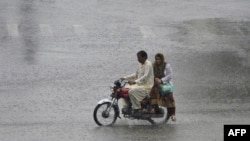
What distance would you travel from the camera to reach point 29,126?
1786cm

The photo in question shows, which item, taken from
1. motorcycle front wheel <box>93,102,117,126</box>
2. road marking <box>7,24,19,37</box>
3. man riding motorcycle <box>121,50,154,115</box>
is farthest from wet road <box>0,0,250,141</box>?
man riding motorcycle <box>121,50,154,115</box>

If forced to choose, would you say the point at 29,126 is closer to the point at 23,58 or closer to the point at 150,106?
the point at 150,106

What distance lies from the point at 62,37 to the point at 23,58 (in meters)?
2.42

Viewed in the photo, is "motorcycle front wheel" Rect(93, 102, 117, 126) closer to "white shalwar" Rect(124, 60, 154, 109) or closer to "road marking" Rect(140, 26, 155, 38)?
"white shalwar" Rect(124, 60, 154, 109)

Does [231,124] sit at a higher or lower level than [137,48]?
lower

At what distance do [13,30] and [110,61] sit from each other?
4.50 m

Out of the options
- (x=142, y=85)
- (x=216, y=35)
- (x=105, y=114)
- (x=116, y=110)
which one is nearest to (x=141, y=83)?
(x=142, y=85)

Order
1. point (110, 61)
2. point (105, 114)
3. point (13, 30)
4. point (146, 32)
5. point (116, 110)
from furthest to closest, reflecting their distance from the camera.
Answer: point (146, 32)
point (13, 30)
point (110, 61)
point (116, 110)
point (105, 114)

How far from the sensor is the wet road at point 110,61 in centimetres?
1794

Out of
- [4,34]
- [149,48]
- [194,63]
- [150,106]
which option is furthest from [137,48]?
[150,106]

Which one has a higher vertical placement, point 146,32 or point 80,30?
point 80,30

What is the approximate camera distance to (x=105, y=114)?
17.9 m

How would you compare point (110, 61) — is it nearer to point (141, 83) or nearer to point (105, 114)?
point (141, 83)

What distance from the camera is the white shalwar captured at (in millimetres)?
17969
